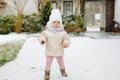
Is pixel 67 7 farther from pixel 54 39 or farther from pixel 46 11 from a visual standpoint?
pixel 54 39

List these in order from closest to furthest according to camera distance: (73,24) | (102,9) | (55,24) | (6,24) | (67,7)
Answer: (55,24), (6,24), (73,24), (67,7), (102,9)

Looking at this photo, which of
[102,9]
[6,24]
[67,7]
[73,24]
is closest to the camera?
[6,24]

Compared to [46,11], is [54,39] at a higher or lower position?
higher

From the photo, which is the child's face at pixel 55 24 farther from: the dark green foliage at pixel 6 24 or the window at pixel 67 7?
the window at pixel 67 7

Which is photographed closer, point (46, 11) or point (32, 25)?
point (32, 25)

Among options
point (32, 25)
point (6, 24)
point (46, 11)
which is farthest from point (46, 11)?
point (6, 24)

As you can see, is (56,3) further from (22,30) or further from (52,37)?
(52,37)

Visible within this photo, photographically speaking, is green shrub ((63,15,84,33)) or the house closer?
green shrub ((63,15,84,33))

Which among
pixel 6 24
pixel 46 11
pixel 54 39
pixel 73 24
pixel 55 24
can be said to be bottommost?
pixel 73 24

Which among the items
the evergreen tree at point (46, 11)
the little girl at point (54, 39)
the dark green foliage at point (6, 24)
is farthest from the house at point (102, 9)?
the little girl at point (54, 39)

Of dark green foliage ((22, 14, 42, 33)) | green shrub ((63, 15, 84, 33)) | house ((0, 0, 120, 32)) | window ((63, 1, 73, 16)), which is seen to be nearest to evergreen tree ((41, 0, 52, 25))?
dark green foliage ((22, 14, 42, 33))

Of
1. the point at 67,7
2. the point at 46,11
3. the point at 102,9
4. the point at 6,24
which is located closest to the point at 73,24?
the point at 46,11

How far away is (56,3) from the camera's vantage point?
23797mm

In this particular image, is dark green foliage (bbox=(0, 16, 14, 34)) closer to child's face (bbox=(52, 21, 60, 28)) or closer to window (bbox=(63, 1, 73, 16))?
window (bbox=(63, 1, 73, 16))
